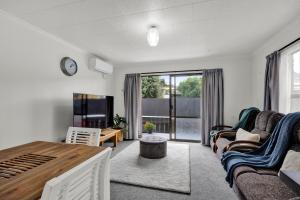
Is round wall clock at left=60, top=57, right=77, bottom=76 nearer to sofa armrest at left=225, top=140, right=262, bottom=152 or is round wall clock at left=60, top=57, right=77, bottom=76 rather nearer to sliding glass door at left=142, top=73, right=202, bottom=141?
sliding glass door at left=142, top=73, right=202, bottom=141

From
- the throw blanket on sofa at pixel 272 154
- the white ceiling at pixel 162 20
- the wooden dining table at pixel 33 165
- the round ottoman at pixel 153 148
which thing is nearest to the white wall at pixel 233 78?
the white ceiling at pixel 162 20

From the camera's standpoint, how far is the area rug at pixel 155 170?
2.24 meters

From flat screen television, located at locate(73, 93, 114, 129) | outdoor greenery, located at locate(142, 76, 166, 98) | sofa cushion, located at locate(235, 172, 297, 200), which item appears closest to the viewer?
sofa cushion, located at locate(235, 172, 297, 200)

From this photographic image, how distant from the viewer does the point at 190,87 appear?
4.71m

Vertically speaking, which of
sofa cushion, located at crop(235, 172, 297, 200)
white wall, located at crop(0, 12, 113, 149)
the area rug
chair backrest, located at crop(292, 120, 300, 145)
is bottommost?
the area rug

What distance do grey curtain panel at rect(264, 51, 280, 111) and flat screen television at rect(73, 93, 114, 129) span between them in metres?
3.37

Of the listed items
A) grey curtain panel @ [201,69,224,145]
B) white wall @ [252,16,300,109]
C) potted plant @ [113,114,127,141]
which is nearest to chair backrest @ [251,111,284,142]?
→ white wall @ [252,16,300,109]

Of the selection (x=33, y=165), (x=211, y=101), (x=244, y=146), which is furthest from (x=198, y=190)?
(x=211, y=101)

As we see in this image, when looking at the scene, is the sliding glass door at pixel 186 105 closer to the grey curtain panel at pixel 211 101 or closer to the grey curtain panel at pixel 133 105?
the grey curtain panel at pixel 211 101

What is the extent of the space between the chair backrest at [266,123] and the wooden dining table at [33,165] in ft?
7.94

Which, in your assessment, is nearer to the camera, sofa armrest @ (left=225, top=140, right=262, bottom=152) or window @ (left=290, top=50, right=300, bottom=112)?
sofa armrest @ (left=225, top=140, right=262, bottom=152)

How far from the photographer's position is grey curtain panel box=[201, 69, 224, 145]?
13.8 ft

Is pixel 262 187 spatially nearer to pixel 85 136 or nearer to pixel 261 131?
pixel 261 131

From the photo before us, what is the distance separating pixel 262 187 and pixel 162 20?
2.24 metres
